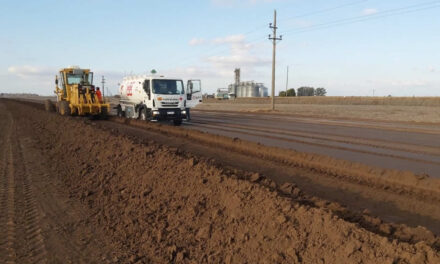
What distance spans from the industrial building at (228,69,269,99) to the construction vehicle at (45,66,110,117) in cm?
7046

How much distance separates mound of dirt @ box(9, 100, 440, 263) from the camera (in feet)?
12.8

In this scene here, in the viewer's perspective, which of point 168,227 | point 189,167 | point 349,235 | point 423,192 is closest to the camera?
point 349,235

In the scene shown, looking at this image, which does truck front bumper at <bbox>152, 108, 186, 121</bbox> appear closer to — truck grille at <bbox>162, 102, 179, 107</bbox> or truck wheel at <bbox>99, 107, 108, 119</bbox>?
truck grille at <bbox>162, 102, 179, 107</bbox>

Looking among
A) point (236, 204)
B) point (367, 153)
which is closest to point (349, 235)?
point (236, 204)

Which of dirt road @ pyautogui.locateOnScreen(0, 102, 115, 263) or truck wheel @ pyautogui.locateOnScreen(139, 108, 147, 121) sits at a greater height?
truck wheel @ pyautogui.locateOnScreen(139, 108, 147, 121)

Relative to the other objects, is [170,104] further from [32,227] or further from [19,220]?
[32,227]

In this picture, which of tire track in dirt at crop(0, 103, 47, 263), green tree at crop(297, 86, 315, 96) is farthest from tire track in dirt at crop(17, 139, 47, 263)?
green tree at crop(297, 86, 315, 96)

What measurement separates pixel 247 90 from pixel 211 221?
92.2 m

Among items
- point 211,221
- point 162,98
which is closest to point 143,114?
point 162,98

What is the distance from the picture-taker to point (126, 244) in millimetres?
4777

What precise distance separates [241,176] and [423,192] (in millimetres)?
3378

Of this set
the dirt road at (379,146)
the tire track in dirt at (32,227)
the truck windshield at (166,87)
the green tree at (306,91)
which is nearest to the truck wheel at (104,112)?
the truck windshield at (166,87)

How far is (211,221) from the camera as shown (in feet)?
16.9

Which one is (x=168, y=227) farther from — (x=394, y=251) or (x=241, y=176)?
(x=394, y=251)
